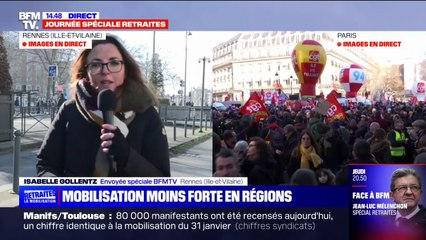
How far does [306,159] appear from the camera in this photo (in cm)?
433

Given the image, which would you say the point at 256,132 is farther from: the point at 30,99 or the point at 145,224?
the point at 30,99

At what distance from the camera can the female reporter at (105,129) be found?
13.5ft

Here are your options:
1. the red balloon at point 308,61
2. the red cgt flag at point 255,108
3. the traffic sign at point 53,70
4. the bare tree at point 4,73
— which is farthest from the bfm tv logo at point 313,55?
the bare tree at point 4,73

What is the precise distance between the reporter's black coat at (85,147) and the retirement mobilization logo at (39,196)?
15 centimetres

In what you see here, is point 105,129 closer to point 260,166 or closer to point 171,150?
point 171,150

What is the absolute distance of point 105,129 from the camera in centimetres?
410

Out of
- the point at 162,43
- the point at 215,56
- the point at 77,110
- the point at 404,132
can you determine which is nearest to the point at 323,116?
the point at 404,132
